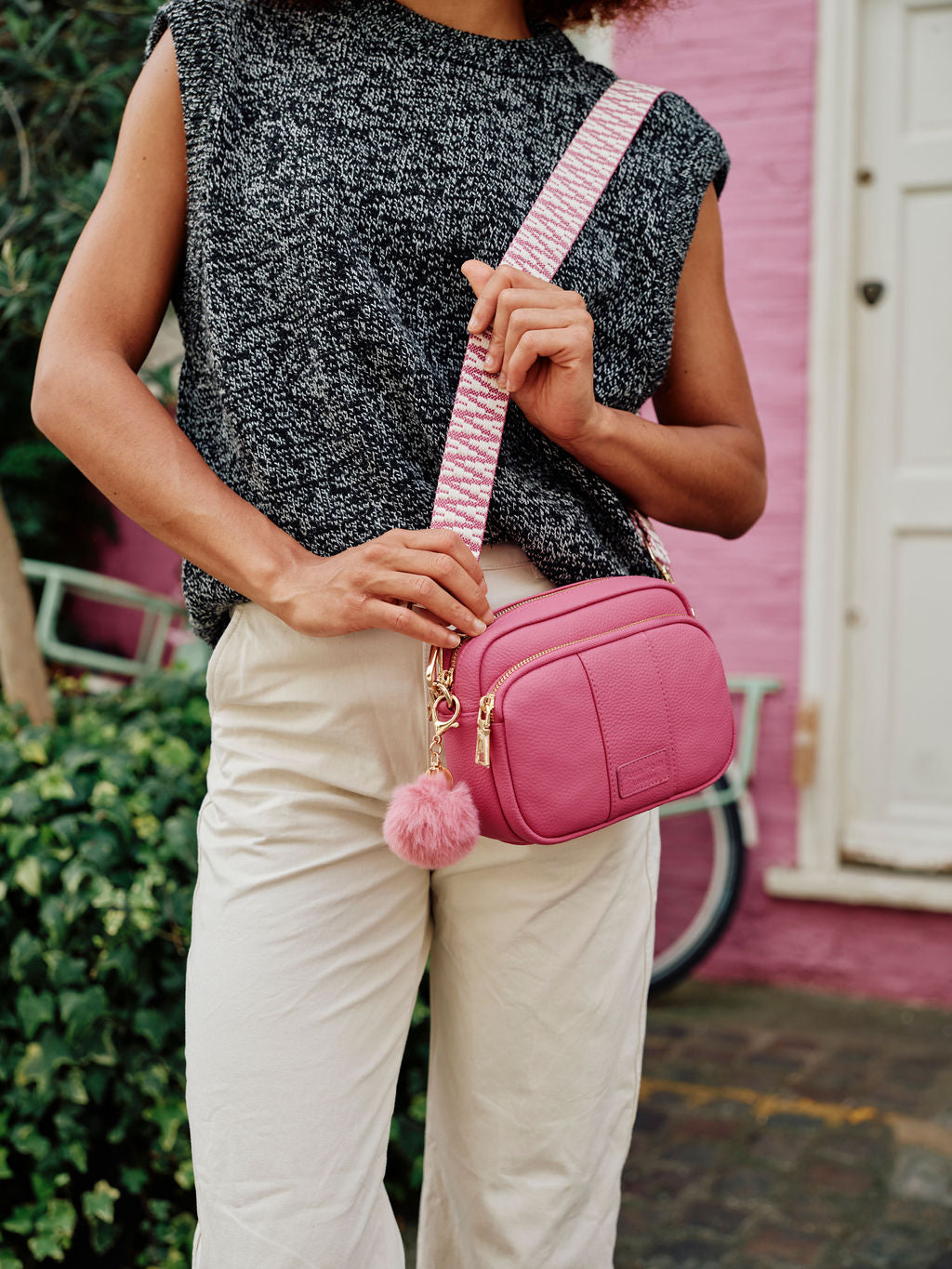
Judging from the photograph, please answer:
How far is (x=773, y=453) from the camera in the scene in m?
3.50

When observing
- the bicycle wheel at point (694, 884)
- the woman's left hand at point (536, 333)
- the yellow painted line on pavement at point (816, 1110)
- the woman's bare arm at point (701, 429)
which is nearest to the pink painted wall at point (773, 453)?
the bicycle wheel at point (694, 884)

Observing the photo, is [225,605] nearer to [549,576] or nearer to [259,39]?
[549,576]

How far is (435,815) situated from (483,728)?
0.09m

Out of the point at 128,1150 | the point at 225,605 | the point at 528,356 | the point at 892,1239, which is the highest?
the point at 528,356

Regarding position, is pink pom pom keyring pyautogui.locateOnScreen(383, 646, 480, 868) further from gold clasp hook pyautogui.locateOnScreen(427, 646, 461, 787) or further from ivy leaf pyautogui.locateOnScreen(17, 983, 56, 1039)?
ivy leaf pyautogui.locateOnScreen(17, 983, 56, 1039)

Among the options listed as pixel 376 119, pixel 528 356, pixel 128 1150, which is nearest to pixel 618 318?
pixel 528 356

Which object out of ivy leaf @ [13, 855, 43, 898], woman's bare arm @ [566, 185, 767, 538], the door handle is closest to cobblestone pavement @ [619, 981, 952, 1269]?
ivy leaf @ [13, 855, 43, 898]

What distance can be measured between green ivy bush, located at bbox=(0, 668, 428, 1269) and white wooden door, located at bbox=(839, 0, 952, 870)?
6.16 ft

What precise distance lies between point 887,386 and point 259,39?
104 inches

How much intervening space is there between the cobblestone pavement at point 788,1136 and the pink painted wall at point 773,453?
15 centimetres

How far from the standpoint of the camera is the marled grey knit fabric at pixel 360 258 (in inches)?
43.9

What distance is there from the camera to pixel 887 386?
3439 mm

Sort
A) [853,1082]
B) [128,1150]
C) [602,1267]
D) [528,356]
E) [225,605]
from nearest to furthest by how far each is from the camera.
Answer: [528,356] < [225,605] < [602,1267] < [128,1150] < [853,1082]

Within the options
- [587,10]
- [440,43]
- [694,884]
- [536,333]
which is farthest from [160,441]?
[694,884]
